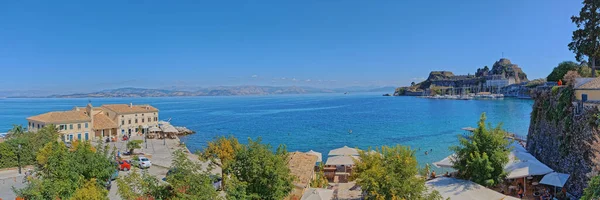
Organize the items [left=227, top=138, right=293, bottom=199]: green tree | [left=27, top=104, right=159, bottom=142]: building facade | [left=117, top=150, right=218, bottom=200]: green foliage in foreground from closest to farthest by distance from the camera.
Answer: [left=117, top=150, right=218, bottom=200]: green foliage in foreground → [left=227, top=138, right=293, bottom=199]: green tree → [left=27, top=104, right=159, bottom=142]: building facade

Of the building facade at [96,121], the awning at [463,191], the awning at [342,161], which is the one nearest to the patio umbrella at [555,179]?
the awning at [463,191]

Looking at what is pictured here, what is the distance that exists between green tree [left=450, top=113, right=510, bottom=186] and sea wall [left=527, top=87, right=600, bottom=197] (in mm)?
2906

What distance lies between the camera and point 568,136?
53.2ft

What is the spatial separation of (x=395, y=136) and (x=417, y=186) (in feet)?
113

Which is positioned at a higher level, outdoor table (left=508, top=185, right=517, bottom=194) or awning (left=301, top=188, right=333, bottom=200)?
awning (left=301, top=188, right=333, bottom=200)

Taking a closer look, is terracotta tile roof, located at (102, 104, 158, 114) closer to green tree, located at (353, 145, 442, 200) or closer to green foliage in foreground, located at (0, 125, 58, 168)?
green foliage in foreground, located at (0, 125, 58, 168)

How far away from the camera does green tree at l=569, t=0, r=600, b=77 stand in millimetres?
→ 19972

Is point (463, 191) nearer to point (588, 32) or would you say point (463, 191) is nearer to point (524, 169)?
point (524, 169)

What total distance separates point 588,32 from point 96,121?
4780cm

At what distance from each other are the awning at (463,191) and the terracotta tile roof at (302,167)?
6.12 metres

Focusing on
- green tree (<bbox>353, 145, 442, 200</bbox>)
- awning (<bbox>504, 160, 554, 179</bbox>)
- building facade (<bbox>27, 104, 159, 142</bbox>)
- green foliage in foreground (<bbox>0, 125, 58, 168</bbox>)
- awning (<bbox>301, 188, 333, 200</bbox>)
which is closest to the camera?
green tree (<bbox>353, 145, 442, 200</bbox>)

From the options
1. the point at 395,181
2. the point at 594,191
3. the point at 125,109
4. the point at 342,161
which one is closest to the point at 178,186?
the point at 395,181

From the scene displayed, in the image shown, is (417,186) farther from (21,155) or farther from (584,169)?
(21,155)

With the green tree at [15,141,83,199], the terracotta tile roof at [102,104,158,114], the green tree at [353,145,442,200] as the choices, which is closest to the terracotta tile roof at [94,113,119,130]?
the terracotta tile roof at [102,104,158,114]
